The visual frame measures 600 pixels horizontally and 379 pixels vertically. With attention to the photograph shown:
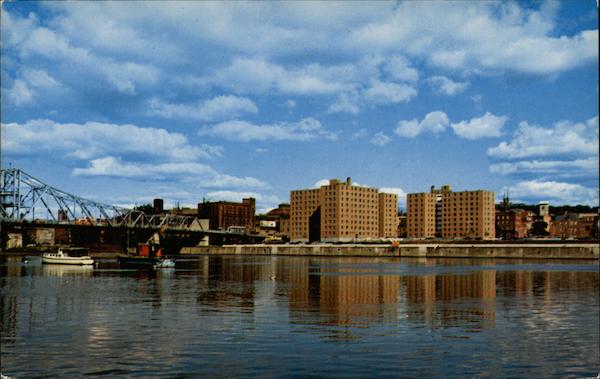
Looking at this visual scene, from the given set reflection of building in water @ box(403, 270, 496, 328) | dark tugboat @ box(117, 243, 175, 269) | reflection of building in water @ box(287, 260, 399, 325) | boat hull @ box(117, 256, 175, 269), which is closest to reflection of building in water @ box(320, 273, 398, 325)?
reflection of building in water @ box(287, 260, 399, 325)

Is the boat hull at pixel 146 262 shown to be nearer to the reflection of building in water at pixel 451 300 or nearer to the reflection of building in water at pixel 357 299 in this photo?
the reflection of building in water at pixel 357 299

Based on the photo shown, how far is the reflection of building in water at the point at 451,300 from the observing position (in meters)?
43.1

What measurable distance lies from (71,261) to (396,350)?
373 feet

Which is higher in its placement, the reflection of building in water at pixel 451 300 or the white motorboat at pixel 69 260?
the white motorboat at pixel 69 260

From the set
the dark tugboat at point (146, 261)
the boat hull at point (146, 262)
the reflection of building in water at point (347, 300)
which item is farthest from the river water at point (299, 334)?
the dark tugboat at point (146, 261)

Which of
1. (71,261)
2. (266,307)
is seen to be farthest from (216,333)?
(71,261)

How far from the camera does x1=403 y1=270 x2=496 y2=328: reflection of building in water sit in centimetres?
4306

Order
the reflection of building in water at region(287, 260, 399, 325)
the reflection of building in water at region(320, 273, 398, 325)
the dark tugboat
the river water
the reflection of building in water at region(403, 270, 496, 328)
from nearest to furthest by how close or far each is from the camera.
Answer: the river water < the reflection of building in water at region(403, 270, 496, 328) < the reflection of building in water at region(287, 260, 399, 325) < the reflection of building in water at region(320, 273, 398, 325) < the dark tugboat

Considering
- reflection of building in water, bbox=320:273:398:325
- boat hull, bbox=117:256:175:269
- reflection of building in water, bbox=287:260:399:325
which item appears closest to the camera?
reflection of building in water, bbox=287:260:399:325

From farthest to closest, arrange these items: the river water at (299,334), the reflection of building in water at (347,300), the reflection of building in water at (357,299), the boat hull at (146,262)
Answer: the boat hull at (146,262) < the reflection of building in water at (357,299) < the reflection of building in water at (347,300) < the river water at (299,334)

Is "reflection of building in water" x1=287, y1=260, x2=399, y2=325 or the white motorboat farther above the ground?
the white motorboat

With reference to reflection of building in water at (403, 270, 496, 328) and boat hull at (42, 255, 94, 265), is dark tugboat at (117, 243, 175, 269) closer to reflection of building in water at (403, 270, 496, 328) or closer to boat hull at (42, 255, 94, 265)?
boat hull at (42, 255, 94, 265)

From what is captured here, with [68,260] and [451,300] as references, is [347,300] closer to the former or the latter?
[451,300]

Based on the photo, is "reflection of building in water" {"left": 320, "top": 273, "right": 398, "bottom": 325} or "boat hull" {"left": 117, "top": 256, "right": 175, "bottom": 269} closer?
"reflection of building in water" {"left": 320, "top": 273, "right": 398, "bottom": 325}
